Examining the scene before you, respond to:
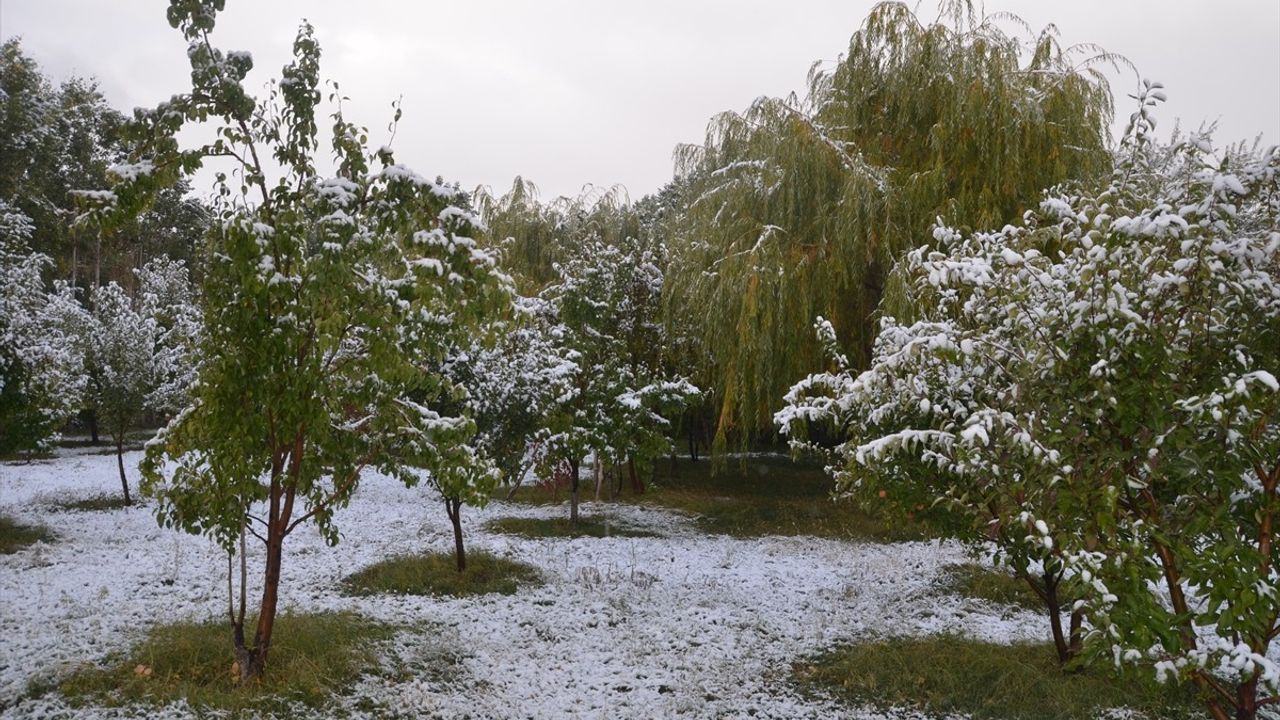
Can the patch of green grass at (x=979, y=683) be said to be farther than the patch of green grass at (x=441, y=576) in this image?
No

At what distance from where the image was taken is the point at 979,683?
5.68 m

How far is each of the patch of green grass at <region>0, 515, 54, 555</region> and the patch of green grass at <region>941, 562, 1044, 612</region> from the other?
10872mm

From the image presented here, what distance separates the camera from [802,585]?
28.3ft

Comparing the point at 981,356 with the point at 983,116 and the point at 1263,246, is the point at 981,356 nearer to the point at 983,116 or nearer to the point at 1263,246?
the point at 1263,246

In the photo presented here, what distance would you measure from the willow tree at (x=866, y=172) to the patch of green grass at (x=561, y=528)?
6.39ft

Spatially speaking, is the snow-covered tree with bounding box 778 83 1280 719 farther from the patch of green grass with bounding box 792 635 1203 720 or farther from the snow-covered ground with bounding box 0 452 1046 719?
the snow-covered ground with bounding box 0 452 1046 719

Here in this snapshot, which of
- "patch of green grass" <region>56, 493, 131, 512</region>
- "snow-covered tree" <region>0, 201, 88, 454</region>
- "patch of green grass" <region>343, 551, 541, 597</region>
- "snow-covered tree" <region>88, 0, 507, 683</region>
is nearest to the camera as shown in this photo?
"snow-covered tree" <region>88, 0, 507, 683</region>

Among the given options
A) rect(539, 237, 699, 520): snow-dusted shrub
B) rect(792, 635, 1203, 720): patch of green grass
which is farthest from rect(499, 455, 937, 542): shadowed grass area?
rect(792, 635, 1203, 720): patch of green grass

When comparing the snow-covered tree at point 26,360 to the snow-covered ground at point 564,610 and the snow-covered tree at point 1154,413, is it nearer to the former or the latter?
the snow-covered ground at point 564,610

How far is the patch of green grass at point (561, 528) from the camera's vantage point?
1115 centimetres

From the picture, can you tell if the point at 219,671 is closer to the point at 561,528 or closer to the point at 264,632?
the point at 264,632

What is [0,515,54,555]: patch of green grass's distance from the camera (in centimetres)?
989

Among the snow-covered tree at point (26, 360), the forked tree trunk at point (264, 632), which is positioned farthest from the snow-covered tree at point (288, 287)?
the snow-covered tree at point (26, 360)

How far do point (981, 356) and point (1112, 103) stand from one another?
358 inches
